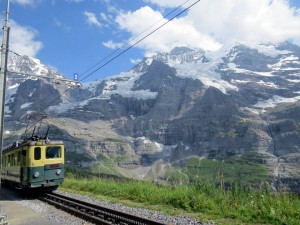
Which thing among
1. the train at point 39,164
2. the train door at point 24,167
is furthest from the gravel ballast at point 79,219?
the train door at point 24,167

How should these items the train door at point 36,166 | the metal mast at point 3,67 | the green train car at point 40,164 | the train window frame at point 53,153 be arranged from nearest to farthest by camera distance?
the metal mast at point 3,67
the train door at point 36,166
the green train car at point 40,164
the train window frame at point 53,153

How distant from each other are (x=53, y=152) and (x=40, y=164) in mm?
1405

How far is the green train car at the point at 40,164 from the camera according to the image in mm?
25672

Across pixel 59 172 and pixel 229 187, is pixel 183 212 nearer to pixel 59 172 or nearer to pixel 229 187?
pixel 229 187

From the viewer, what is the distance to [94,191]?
26.9 metres

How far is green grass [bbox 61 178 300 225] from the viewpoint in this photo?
13570 millimetres

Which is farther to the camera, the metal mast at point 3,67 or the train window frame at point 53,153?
the train window frame at point 53,153

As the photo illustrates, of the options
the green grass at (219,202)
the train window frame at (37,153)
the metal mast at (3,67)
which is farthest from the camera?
the train window frame at (37,153)

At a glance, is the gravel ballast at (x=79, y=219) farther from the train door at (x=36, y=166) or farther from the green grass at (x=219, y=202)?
the train door at (x=36, y=166)

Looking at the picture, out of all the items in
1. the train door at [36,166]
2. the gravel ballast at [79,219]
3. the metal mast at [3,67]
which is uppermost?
the metal mast at [3,67]

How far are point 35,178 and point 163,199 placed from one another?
416 inches

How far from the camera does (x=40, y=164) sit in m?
26.0

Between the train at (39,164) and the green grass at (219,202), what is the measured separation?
17.5 ft

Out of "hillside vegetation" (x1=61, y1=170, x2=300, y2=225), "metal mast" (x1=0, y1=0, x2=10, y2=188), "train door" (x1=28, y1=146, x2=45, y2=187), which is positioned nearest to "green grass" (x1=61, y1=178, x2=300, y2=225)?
"hillside vegetation" (x1=61, y1=170, x2=300, y2=225)
